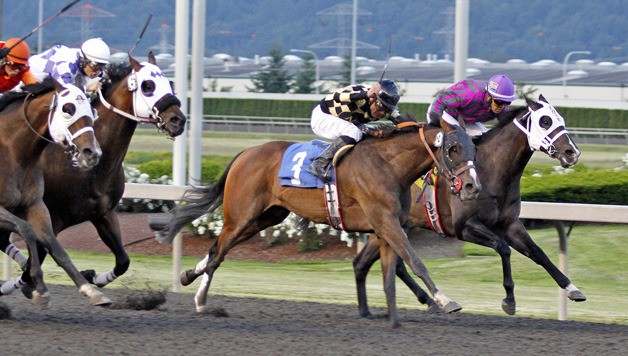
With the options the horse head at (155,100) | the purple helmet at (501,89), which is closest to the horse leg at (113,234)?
the horse head at (155,100)

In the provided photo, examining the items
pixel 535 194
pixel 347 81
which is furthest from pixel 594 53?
pixel 535 194

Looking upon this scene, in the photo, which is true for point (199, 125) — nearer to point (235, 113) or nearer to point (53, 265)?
point (53, 265)

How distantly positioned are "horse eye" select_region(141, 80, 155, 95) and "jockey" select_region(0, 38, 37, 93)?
678 mm

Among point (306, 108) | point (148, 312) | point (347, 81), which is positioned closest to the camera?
point (148, 312)

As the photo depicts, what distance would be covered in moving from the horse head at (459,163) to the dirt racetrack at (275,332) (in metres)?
0.78

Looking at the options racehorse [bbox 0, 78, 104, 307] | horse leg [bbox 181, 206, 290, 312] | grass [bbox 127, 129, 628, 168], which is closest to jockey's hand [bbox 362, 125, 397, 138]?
horse leg [bbox 181, 206, 290, 312]

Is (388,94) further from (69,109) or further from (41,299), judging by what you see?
(41,299)

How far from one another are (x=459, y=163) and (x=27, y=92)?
228 cm

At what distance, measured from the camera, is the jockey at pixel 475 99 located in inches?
277

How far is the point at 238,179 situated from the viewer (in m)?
7.04

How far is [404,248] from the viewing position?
6.18m

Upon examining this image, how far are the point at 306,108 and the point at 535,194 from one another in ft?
73.8

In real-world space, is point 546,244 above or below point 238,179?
below

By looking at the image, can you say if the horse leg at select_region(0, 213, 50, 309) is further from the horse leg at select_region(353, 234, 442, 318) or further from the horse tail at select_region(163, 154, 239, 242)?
the horse leg at select_region(353, 234, 442, 318)
